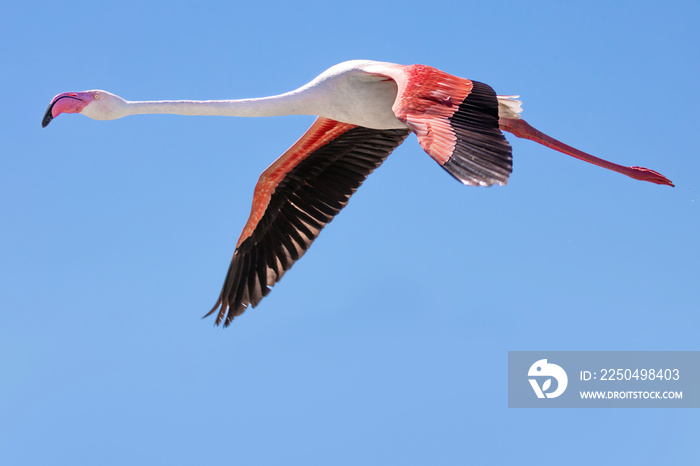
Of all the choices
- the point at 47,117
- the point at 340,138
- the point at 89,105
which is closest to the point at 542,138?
the point at 340,138

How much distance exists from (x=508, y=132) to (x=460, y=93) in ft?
7.08

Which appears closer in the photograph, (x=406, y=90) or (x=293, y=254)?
(x=406, y=90)

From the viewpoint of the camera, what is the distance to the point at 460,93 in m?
8.93

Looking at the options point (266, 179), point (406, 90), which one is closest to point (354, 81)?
point (406, 90)

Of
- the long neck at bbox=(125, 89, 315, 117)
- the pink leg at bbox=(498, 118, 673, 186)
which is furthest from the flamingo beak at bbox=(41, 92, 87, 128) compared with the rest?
the pink leg at bbox=(498, 118, 673, 186)

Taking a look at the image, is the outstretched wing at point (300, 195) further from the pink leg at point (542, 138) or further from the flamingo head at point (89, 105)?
the flamingo head at point (89, 105)

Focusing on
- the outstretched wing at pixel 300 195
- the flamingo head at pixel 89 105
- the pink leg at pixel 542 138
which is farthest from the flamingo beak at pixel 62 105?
the pink leg at pixel 542 138

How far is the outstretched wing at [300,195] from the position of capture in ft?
39.2

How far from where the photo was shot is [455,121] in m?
8.36

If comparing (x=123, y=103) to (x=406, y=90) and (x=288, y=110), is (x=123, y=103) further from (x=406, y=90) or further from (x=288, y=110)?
(x=406, y=90)

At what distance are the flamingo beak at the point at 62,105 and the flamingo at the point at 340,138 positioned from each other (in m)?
0.01

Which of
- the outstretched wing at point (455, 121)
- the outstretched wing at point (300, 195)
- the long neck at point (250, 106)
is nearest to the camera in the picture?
the outstretched wing at point (455, 121)

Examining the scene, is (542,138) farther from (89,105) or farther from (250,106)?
(89,105)

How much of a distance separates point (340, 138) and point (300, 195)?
2.88 ft
